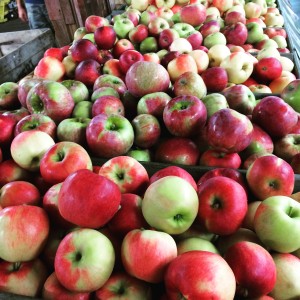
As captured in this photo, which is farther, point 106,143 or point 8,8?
point 8,8

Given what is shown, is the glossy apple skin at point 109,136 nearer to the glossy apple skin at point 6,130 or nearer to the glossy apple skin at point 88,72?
the glossy apple skin at point 6,130

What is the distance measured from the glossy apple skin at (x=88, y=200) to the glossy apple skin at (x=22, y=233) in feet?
0.34

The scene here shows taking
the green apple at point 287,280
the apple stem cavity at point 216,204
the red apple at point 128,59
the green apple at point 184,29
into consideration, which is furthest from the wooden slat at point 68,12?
the green apple at point 287,280

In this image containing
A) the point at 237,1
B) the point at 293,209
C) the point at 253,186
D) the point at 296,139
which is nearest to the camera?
the point at 293,209

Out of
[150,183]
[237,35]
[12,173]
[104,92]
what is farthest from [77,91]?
[237,35]

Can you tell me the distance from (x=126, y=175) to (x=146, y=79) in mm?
752

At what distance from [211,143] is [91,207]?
67cm

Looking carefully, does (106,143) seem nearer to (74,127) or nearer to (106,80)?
(74,127)

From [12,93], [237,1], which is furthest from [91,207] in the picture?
[237,1]

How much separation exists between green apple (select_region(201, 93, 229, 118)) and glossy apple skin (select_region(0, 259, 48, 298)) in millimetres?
1072

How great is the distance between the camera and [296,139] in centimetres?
149

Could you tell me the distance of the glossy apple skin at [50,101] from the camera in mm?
1617

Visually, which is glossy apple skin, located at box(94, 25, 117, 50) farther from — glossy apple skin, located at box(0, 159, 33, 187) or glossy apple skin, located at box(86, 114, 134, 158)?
glossy apple skin, located at box(0, 159, 33, 187)

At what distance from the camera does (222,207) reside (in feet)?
3.24
